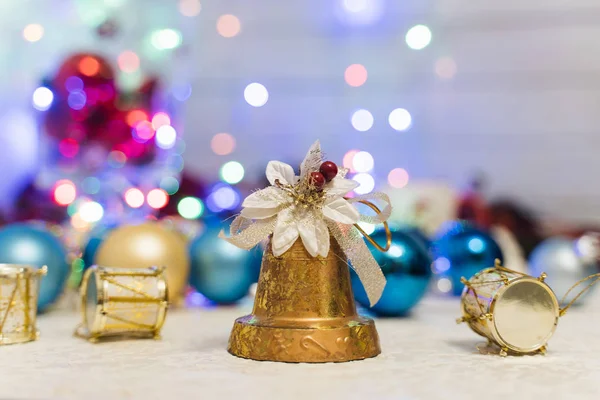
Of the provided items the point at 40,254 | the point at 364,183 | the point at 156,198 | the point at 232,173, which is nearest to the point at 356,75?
the point at 364,183

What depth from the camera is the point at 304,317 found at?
1.12 m

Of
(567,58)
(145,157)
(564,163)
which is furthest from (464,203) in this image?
(145,157)

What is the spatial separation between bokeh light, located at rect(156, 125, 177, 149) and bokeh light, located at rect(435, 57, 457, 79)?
1.49 metres

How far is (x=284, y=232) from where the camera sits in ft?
3.73

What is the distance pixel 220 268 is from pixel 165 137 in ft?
3.88

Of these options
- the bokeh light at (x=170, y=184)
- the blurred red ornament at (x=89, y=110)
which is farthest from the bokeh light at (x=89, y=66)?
the bokeh light at (x=170, y=184)

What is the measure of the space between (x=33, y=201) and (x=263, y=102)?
4.28 feet

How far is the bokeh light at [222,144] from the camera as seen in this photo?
341 centimetres

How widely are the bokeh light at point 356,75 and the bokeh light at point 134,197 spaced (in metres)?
1.31

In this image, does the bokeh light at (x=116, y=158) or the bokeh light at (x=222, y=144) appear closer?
the bokeh light at (x=116, y=158)

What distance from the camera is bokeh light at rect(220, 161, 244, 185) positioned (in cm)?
322

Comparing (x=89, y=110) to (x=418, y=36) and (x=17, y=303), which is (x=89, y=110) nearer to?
(x=17, y=303)

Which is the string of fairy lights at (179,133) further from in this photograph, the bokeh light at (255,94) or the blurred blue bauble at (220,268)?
the blurred blue bauble at (220,268)

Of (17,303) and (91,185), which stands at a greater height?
(91,185)
